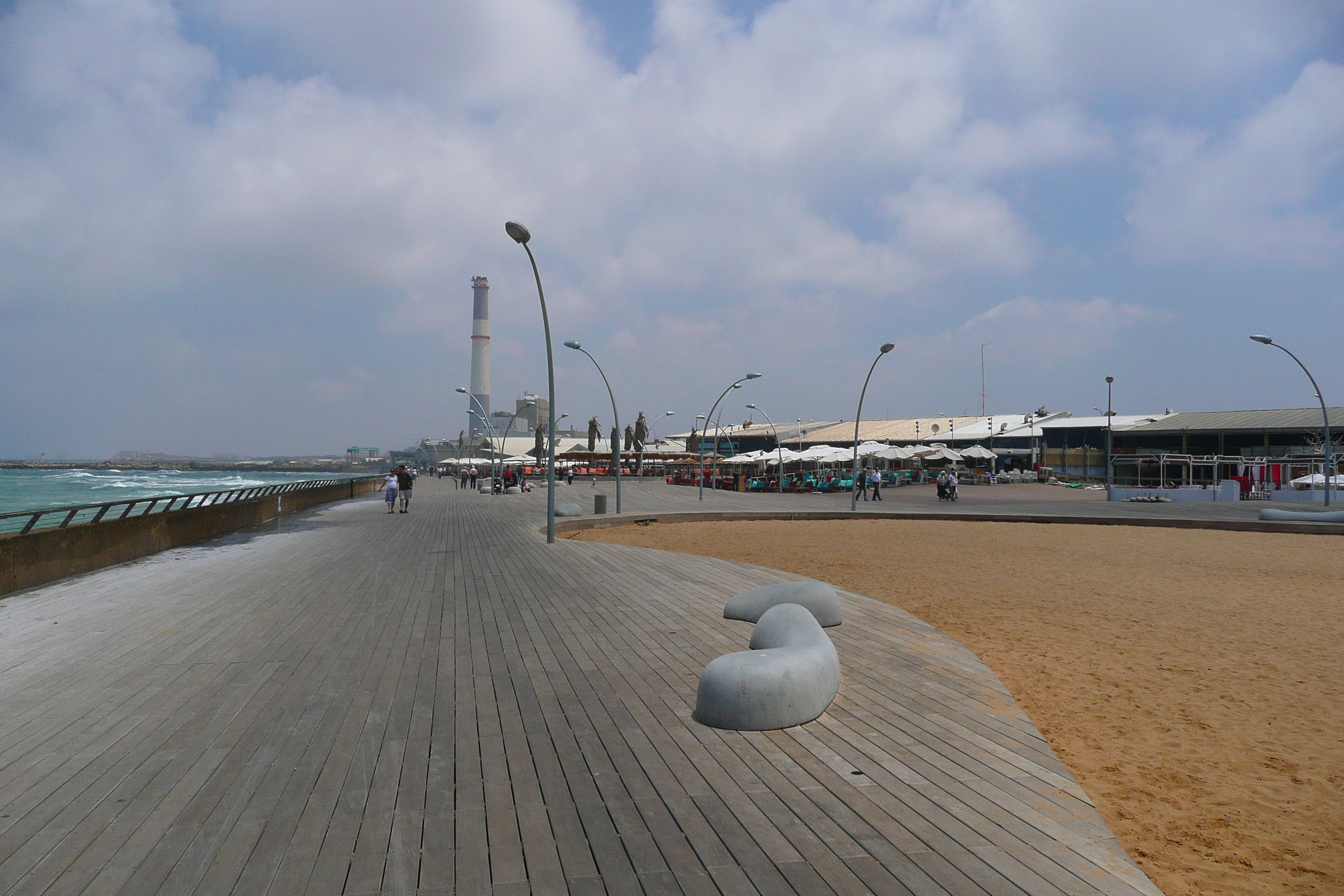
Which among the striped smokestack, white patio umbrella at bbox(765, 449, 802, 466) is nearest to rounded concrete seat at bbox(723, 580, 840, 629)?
white patio umbrella at bbox(765, 449, 802, 466)

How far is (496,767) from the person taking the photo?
4367 mm

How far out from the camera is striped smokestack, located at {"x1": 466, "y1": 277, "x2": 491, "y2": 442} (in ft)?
580

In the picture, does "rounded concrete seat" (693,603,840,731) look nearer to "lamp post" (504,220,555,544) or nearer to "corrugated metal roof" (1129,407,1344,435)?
"lamp post" (504,220,555,544)

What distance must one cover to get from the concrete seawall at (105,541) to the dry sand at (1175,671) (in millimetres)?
10697

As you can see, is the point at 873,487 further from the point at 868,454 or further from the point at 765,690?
the point at 765,690

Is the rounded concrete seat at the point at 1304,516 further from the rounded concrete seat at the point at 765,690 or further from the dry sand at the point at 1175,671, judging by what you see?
the rounded concrete seat at the point at 765,690

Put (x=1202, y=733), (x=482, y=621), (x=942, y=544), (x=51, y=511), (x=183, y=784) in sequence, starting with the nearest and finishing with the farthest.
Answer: (x=183, y=784), (x=1202, y=733), (x=482, y=621), (x=51, y=511), (x=942, y=544)

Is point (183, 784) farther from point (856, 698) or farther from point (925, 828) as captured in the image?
point (856, 698)

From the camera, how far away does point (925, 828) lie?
3691 mm

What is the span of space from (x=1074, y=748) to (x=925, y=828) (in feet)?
7.78

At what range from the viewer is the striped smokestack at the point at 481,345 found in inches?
6964

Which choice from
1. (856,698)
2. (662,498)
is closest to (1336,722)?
(856,698)

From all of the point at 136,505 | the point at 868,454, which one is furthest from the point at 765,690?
the point at 868,454

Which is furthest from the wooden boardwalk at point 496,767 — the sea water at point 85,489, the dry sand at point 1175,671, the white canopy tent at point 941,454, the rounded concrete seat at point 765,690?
the white canopy tent at point 941,454
